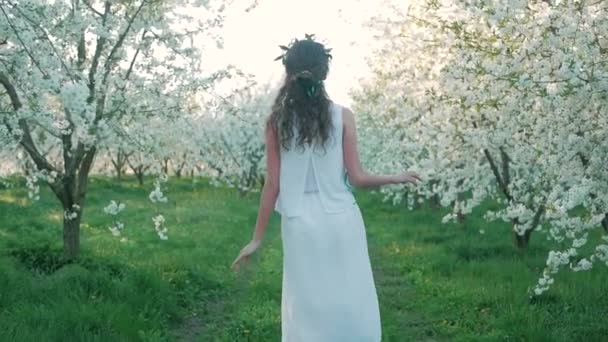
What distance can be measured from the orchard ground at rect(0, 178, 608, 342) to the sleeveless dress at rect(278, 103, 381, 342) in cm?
262

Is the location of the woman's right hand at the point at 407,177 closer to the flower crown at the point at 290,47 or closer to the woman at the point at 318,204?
the woman at the point at 318,204

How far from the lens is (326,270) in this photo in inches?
177

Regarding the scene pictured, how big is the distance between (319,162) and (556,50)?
8.85 ft

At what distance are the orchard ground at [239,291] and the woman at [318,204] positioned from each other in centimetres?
267

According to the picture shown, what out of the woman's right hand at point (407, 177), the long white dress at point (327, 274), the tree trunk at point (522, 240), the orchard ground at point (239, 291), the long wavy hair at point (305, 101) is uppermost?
the long wavy hair at point (305, 101)

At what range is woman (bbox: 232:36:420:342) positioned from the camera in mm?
4461

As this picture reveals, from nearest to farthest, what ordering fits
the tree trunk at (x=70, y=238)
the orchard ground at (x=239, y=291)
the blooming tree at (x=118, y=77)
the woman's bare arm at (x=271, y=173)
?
the woman's bare arm at (x=271, y=173) < the orchard ground at (x=239, y=291) < the blooming tree at (x=118, y=77) < the tree trunk at (x=70, y=238)

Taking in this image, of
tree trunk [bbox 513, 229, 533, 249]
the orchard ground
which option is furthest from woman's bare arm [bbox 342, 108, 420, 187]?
tree trunk [bbox 513, 229, 533, 249]

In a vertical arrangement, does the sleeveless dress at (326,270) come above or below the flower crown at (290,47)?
below

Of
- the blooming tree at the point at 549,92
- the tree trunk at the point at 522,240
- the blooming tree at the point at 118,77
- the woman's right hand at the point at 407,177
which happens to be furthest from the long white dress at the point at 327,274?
the tree trunk at the point at 522,240

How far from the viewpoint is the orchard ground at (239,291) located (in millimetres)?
7059

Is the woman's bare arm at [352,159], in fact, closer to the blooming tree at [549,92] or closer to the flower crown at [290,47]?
the flower crown at [290,47]

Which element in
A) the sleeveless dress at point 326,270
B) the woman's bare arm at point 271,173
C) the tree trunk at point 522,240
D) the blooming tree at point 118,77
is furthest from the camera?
the tree trunk at point 522,240

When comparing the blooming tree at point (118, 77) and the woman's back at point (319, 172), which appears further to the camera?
the blooming tree at point (118, 77)
